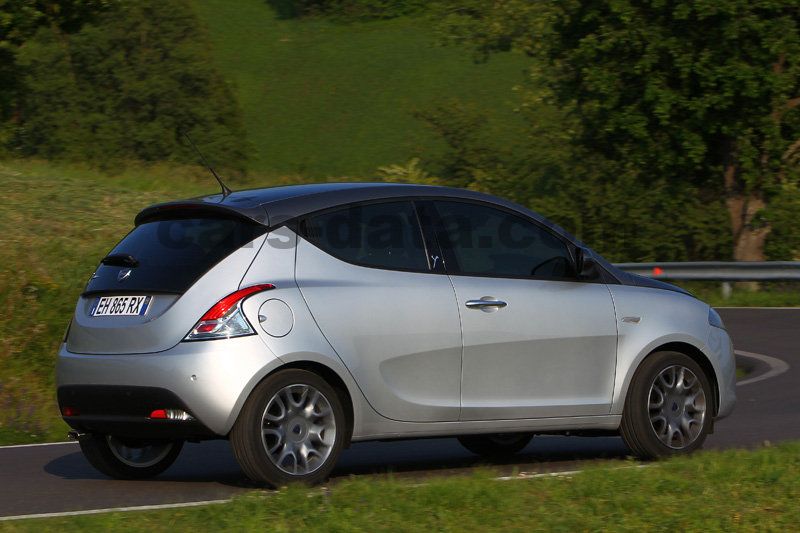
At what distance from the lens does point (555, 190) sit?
33125 mm

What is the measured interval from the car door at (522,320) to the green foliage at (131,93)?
40.3m

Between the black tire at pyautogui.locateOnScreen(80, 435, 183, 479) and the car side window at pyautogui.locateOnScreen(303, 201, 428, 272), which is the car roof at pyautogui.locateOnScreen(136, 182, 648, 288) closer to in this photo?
the car side window at pyautogui.locateOnScreen(303, 201, 428, 272)

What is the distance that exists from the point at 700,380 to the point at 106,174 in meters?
23.5

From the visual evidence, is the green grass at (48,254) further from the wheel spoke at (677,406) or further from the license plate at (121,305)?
the wheel spoke at (677,406)

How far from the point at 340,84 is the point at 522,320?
177ft

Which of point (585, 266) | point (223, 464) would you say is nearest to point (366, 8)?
point (223, 464)

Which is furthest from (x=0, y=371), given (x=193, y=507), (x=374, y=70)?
(x=374, y=70)

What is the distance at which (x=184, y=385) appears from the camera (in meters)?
7.18

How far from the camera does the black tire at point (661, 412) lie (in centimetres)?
859

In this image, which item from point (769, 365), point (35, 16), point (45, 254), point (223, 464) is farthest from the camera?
point (35, 16)

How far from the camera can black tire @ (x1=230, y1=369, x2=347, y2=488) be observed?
7.25 m

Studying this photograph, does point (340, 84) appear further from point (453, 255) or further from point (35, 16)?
point (453, 255)

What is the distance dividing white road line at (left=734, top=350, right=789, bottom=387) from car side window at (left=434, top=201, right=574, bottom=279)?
6158 mm

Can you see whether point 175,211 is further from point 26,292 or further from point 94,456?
point 26,292
